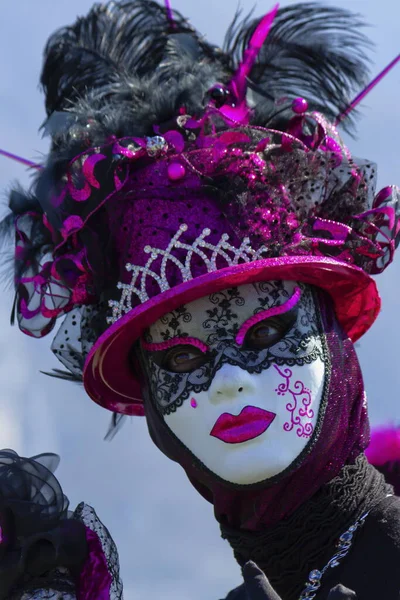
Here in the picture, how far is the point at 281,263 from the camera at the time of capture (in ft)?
14.5

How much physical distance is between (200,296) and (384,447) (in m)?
1.03

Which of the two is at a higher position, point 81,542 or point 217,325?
point 217,325

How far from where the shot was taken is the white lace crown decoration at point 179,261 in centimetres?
447

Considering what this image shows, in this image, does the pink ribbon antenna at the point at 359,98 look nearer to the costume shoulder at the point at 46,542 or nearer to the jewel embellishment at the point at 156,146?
the jewel embellishment at the point at 156,146

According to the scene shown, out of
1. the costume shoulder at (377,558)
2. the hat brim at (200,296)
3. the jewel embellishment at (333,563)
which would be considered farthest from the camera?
the hat brim at (200,296)

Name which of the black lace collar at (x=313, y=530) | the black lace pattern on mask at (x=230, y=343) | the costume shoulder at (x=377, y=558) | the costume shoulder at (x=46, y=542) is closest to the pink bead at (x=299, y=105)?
the black lace pattern on mask at (x=230, y=343)

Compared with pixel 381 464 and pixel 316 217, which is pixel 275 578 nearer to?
pixel 381 464

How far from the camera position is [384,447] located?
505 centimetres

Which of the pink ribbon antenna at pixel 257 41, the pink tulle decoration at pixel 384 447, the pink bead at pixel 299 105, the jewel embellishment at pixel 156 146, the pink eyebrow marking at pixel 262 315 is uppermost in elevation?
the pink ribbon antenna at pixel 257 41

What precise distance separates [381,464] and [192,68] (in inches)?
62.2

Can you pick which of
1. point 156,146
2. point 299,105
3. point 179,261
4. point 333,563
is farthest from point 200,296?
point 333,563

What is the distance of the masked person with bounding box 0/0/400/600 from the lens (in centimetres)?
438

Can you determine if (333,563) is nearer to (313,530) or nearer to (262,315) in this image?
(313,530)

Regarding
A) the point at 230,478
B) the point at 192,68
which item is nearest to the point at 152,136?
the point at 192,68
